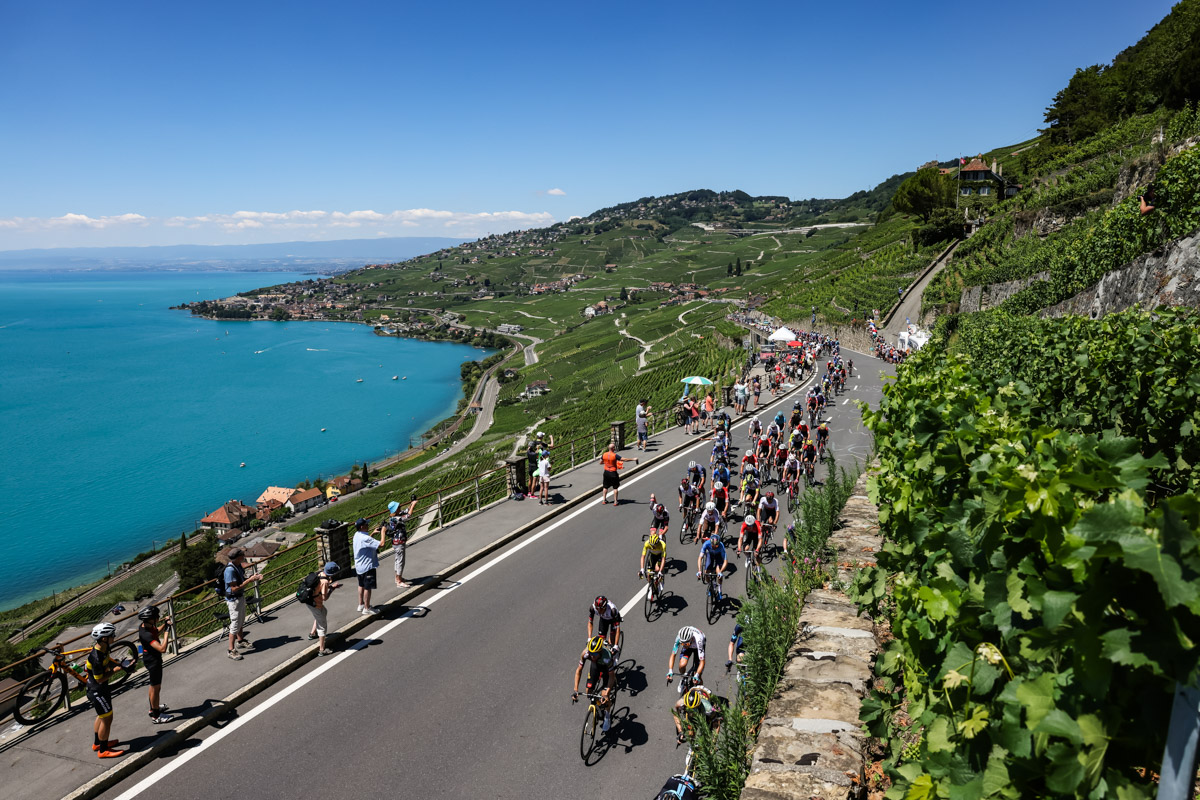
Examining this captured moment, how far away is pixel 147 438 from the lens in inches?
4919

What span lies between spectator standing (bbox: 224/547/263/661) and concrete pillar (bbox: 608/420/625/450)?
42.0 feet

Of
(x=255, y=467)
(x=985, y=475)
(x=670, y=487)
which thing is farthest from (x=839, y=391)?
(x=255, y=467)

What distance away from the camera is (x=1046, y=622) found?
2328mm

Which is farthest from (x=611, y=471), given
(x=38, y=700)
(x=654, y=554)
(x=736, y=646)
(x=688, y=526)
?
(x=38, y=700)

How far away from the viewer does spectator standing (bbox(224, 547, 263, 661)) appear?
33.5ft

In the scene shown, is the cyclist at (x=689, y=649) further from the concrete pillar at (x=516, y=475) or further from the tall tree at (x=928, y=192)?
the tall tree at (x=928, y=192)

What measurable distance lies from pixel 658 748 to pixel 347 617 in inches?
247

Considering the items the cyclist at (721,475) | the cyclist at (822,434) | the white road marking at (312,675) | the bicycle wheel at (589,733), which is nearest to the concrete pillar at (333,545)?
the white road marking at (312,675)

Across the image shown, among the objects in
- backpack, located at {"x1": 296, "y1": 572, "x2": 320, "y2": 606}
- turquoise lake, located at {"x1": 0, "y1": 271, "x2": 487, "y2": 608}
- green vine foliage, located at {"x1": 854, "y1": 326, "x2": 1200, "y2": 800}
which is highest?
green vine foliage, located at {"x1": 854, "y1": 326, "x2": 1200, "y2": 800}

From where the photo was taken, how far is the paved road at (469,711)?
25.9ft

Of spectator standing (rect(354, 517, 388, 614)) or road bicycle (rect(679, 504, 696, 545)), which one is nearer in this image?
spectator standing (rect(354, 517, 388, 614))

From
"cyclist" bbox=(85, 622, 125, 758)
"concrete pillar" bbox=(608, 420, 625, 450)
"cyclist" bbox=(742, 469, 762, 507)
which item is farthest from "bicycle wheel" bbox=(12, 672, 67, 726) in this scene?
"concrete pillar" bbox=(608, 420, 625, 450)

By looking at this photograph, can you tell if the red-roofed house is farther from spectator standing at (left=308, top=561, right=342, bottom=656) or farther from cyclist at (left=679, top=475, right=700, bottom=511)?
spectator standing at (left=308, top=561, right=342, bottom=656)

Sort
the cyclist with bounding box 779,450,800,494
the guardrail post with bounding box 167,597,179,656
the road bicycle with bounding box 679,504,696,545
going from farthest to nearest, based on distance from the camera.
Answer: the cyclist with bounding box 779,450,800,494, the road bicycle with bounding box 679,504,696,545, the guardrail post with bounding box 167,597,179,656
